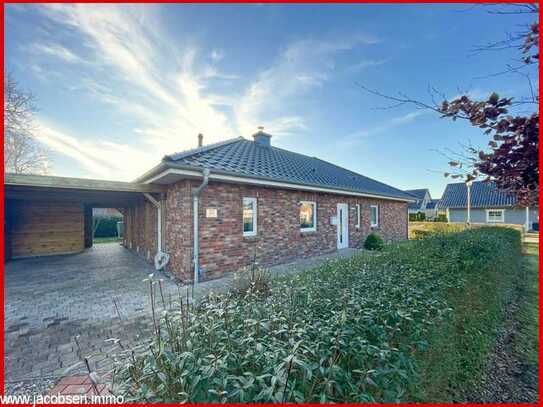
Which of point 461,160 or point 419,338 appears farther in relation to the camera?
point 461,160

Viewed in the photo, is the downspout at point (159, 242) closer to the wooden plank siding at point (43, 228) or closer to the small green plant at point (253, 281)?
the small green plant at point (253, 281)

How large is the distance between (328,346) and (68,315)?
17.9 ft

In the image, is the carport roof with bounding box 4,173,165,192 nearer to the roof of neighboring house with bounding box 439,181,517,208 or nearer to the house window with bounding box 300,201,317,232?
the house window with bounding box 300,201,317,232

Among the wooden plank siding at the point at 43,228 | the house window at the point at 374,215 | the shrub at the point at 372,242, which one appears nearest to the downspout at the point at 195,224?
the shrub at the point at 372,242

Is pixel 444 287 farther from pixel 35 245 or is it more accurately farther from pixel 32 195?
pixel 35 245

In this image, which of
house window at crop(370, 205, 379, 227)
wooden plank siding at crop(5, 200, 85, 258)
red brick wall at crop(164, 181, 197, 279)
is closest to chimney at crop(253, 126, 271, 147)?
red brick wall at crop(164, 181, 197, 279)

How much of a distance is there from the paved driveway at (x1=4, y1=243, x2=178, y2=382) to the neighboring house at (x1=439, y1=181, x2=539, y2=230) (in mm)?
30109

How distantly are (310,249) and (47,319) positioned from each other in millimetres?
8046

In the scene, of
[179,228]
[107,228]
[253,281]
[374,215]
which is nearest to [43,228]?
[179,228]

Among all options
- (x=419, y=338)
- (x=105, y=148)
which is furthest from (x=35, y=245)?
(x=419, y=338)

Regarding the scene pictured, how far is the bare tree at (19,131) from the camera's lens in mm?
12375

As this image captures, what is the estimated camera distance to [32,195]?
861cm

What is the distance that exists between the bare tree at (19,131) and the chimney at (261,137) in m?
12.8

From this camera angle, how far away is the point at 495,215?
2675 cm
